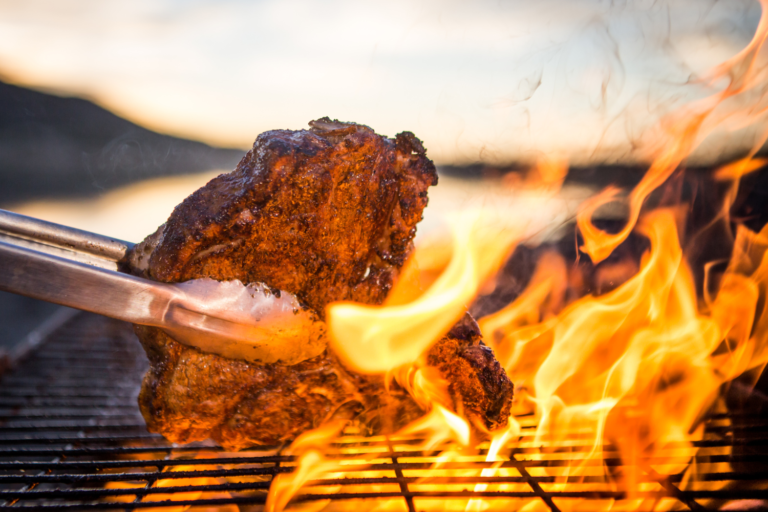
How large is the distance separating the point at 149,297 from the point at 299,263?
58 cm

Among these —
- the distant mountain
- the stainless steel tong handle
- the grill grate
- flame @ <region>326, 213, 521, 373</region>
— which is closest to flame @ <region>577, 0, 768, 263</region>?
the grill grate

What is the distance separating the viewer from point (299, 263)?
174 cm

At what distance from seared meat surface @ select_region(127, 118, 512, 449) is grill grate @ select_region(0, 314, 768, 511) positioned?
21 cm

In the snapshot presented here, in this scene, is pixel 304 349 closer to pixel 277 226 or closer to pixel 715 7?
pixel 277 226

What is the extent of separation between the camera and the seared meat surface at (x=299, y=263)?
1.68 meters

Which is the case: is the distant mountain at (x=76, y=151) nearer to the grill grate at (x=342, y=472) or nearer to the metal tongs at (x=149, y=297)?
the grill grate at (x=342, y=472)

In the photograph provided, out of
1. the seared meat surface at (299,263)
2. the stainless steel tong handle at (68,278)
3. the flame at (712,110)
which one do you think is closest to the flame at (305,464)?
the seared meat surface at (299,263)

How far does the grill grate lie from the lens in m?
1.63

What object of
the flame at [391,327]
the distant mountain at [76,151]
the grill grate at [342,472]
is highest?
the distant mountain at [76,151]

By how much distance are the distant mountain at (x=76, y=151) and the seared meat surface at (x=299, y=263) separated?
3370 mm

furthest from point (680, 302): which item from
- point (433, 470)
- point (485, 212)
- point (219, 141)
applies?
point (219, 141)

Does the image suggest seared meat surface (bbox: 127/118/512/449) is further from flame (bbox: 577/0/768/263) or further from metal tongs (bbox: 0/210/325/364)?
flame (bbox: 577/0/768/263)

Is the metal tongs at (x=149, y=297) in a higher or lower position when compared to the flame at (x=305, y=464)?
higher

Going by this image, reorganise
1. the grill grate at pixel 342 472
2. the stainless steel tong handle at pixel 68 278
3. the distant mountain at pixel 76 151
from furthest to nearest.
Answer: the distant mountain at pixel 76 151, the grill grate at pixel 342 472, the stainless steel tong handle at pixel 68 278
